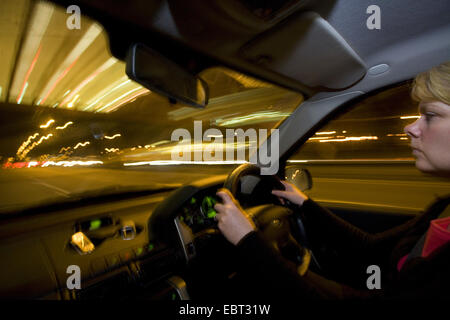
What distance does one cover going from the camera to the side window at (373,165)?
4141 millimetres

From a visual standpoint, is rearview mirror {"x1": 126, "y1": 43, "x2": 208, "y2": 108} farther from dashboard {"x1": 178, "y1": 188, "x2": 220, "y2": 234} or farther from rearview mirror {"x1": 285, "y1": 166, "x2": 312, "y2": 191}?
rearview mirror {"x1": 285, "y1": 166, "x2": 312, "y2": 191}

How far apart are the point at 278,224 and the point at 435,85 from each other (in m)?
1.47

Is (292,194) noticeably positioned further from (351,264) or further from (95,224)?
(95,224)

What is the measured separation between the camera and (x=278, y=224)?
7.35 ft

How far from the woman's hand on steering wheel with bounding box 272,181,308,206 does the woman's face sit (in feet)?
3.31

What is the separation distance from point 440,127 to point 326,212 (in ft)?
3.79

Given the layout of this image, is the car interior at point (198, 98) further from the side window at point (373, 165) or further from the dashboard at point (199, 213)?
the side window at point (373, 165)

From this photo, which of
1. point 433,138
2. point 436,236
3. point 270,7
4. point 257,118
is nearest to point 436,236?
point 436,236

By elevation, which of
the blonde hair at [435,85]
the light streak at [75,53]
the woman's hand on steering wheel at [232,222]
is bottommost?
the woman's hand on steering wheel at [232,222]

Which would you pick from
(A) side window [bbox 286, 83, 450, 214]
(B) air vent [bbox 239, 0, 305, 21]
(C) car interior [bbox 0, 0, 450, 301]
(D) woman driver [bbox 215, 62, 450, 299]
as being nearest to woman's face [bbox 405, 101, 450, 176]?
(D) woman driver [bbox 215, 62, 450, 299]

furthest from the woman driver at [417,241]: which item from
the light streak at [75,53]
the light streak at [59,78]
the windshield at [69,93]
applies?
the light streak at [59,78]

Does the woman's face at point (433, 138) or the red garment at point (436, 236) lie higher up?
→ the woman's face at point (433, 138)

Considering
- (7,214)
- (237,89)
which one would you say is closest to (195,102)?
(237,89)

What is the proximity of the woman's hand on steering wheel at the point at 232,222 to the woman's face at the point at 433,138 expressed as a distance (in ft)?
3.50
